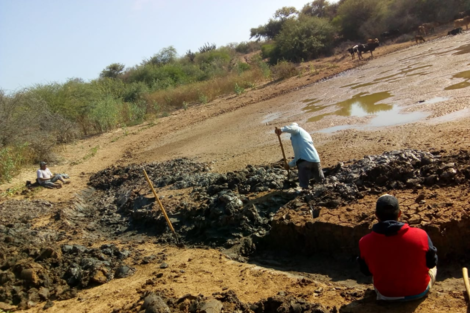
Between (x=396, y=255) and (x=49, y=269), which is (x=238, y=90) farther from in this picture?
(x=396, y=255)

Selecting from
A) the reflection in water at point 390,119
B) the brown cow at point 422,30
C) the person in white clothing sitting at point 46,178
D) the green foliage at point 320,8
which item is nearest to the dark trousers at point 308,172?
the reflection in water at point 390,119

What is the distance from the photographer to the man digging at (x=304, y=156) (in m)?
6.57

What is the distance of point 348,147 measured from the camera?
8.83 m

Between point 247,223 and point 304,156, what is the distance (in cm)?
146

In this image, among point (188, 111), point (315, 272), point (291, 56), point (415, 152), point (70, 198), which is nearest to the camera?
point (315, 272)

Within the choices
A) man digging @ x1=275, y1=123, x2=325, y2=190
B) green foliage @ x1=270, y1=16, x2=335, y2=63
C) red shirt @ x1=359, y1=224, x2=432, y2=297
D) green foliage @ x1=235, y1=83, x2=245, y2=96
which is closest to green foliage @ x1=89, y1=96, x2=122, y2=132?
green foliage @ x1=235, y1=83, x2=245, y2=96

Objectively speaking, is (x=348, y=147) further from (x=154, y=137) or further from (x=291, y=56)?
(x=291, y=56)

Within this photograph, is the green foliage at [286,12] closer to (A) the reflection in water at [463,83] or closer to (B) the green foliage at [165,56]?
(B) the green foliage at [165,56]

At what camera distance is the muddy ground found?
4.36m

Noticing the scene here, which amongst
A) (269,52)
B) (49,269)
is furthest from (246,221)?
(269,52)

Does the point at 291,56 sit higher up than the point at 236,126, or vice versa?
the point at 291,56

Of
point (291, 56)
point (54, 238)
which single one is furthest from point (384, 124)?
point (291, 56)

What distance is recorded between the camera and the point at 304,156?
6559mm

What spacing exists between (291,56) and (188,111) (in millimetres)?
13875
